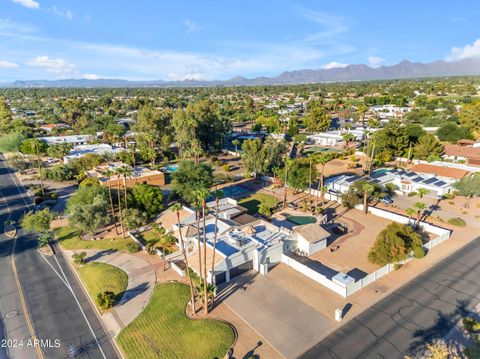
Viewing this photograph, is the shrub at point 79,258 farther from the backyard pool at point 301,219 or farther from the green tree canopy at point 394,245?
the green tree canopy at point 394,245

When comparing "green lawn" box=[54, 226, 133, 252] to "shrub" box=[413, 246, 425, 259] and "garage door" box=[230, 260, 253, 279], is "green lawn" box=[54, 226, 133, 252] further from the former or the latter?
"shrub" box=[413, 246, 425, 259]

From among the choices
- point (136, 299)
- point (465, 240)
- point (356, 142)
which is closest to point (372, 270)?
point (465, 240)

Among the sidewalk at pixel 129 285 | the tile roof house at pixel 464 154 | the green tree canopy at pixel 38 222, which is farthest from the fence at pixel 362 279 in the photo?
the tile roof house at pixel 464 154

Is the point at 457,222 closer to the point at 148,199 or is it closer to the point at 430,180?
the point at 430,180

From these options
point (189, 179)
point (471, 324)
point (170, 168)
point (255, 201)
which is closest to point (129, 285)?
point (189, 179)

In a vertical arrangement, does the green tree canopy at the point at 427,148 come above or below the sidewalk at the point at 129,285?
above

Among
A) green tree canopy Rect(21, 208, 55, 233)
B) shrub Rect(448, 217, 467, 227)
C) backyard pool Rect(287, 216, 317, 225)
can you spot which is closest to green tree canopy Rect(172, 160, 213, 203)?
backyard pool Rect(287, 216, 317, 225)
